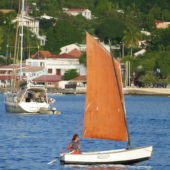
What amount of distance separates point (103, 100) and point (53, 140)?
1608 cm

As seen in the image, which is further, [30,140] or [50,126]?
[50,126]

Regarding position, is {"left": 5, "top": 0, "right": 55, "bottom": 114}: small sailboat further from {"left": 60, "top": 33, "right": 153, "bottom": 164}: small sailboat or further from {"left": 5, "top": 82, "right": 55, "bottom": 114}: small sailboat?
{"left": 60, "top": 33, "right": 153, "bottom": 164}: small sailboat

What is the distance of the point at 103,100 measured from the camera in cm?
5416

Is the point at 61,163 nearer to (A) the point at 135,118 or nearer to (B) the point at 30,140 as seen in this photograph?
(B) the point at 30,140

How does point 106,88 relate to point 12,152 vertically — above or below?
above

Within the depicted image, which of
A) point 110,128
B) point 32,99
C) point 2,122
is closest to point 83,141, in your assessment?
point 110,128

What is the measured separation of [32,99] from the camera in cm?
10069

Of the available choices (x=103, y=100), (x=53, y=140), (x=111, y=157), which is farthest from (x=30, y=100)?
(x=111, y=157)

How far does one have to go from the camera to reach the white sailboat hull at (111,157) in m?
51.4

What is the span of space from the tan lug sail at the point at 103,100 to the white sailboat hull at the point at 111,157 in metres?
1.96

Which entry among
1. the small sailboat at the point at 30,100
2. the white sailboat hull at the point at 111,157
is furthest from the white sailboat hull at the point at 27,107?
the white sailboat hull at the point at 111,157

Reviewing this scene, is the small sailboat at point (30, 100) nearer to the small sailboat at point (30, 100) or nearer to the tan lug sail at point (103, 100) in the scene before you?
the small sailboat at point (30, 100)

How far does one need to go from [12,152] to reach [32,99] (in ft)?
132

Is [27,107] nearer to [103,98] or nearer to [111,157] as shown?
[103,98]
